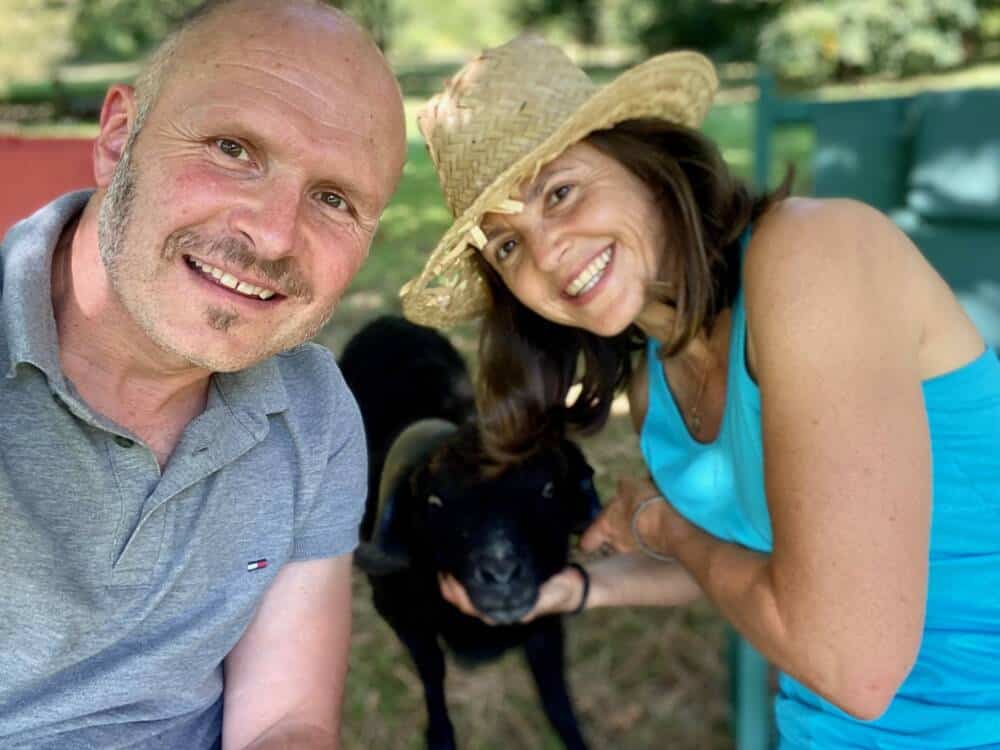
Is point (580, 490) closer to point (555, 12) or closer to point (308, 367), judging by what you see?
point (308, 367)

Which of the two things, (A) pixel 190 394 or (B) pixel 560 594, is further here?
(B) pixel 560 594

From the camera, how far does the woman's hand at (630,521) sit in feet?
6.61

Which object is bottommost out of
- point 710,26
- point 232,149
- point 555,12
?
point 555,12

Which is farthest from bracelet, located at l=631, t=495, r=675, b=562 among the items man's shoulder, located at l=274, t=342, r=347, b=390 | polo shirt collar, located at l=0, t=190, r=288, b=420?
polo shirt collar, located at l=0, t=190, r=288, b=420

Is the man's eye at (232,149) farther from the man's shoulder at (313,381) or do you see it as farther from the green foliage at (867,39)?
the green foliage at (867,39)

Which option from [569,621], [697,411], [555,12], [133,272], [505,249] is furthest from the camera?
[555,12]

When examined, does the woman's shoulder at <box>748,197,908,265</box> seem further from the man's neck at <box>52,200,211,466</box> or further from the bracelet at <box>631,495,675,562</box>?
the man's neck at <box>52,200,211,466</box>

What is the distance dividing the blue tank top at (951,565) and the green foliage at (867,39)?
1676cm

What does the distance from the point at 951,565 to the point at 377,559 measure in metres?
1.21

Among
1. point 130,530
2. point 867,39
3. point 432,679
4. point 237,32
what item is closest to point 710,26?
point 867,39

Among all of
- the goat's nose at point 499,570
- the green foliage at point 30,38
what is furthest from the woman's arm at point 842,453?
the green foliage at point 30,38

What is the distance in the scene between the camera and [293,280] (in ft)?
4.83

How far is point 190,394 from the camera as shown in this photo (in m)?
1.64

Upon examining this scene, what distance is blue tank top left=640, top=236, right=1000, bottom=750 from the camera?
5.51 ft
